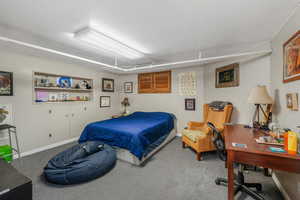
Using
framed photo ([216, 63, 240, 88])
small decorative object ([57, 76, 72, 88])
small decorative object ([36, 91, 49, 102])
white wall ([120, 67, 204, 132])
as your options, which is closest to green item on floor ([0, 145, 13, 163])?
small decorative object ([36, 91, 49, 102])

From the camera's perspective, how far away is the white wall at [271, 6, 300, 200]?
154 centimetres

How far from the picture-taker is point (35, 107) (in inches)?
123

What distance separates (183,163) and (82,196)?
179 centimetres

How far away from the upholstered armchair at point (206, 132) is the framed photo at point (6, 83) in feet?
13.1

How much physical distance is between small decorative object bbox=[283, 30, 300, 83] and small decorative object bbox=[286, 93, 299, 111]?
20 cm

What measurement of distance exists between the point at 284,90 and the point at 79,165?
3.26 metres

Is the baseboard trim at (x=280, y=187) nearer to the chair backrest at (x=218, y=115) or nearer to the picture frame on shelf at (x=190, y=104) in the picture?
the chair backrest at (x=218, y=115)

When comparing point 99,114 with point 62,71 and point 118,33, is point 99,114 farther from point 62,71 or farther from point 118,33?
point 118,33

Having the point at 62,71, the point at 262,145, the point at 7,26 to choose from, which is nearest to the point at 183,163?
the point at 262,145

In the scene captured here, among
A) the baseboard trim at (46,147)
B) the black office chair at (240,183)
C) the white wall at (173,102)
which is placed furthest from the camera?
the white wall at (173,102)

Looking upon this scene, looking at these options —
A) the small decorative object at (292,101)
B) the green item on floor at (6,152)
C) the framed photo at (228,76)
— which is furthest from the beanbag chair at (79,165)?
the framed photo at (228,76)

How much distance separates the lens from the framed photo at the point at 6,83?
2.63 meters

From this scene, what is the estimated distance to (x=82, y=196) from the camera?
175cm

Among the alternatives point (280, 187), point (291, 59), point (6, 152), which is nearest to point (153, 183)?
point (280, 187)
